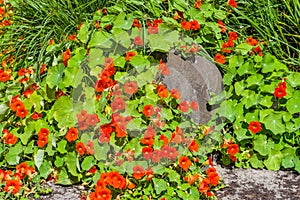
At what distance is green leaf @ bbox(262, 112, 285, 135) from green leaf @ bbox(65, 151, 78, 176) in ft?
4.16

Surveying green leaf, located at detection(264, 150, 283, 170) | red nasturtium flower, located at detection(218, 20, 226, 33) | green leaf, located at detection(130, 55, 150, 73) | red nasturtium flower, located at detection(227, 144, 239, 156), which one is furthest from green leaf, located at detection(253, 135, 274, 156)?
green leaf, located at detection(130, 55, 150, 73)

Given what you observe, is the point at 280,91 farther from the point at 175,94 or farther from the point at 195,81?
the point at 175,94

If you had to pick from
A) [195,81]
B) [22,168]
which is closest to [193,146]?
[195,81]

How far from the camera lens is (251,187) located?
364 centimetres

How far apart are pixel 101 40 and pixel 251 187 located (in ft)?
4.44

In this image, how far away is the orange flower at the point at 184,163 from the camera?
3.32 m

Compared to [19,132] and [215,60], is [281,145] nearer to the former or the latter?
[215,60]

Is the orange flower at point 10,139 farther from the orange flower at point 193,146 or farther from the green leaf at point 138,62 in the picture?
the orange flower at point 193,146

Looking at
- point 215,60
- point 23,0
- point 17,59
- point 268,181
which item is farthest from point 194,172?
point 23,0

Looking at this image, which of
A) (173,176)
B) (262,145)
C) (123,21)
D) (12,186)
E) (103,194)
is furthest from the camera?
(262,145)

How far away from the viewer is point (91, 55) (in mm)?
3525

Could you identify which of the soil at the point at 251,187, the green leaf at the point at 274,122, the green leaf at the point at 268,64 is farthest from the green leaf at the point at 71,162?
the green leaf at the point at 268,64

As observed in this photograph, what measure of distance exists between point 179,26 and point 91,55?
24.3 inches

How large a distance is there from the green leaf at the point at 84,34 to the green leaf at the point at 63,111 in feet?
1.33
